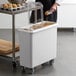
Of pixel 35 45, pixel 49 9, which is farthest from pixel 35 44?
pixel 49 9

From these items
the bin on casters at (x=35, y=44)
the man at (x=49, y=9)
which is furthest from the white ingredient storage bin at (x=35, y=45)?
the man at (x=49, y=9)

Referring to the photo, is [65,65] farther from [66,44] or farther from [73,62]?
[66,44]

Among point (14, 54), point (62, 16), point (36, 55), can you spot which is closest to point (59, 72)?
point (36, 55)

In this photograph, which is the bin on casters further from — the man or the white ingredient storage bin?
the man

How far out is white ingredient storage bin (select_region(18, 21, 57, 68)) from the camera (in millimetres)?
3641

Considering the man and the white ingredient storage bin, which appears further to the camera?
the man

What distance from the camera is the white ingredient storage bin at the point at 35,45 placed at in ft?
11.9

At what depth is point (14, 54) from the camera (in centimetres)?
403

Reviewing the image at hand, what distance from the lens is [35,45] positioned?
144 inches

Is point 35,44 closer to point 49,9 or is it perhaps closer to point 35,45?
point 35,45

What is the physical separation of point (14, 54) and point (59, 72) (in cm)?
74

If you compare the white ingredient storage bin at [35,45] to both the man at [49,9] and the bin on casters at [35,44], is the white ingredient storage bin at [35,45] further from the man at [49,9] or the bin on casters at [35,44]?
the man at [49,9]

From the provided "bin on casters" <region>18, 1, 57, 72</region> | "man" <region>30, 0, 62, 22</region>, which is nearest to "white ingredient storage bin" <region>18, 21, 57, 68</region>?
"bin on casters" <region>18, 1, 57, 72</region>

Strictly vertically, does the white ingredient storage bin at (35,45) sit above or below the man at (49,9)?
below
